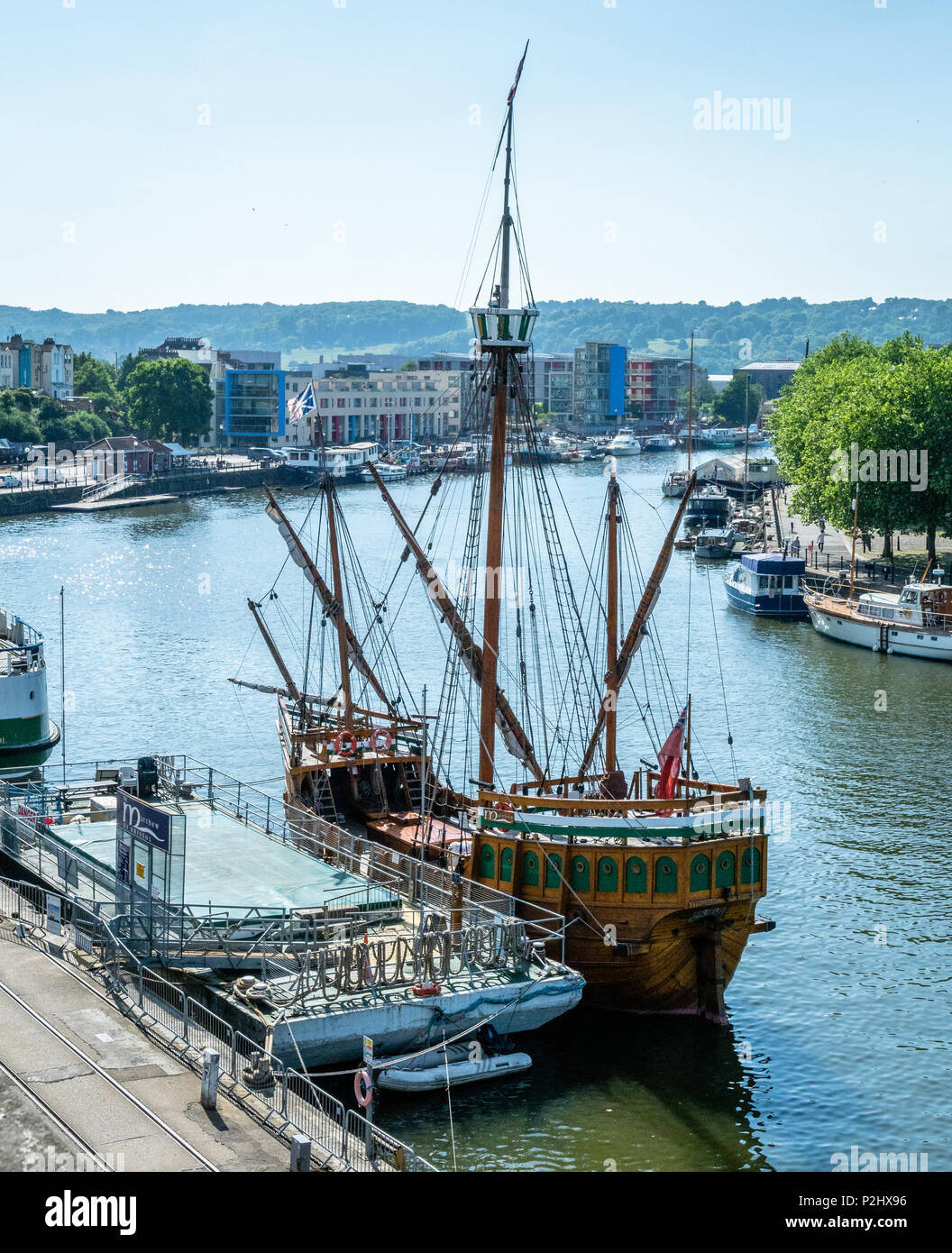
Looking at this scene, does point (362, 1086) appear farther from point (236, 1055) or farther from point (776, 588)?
point (776, 588)

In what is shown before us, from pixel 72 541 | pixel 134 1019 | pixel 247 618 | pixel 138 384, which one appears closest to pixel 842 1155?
pixel 134 1019

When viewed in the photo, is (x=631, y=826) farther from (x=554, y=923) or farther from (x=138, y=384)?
(x=138, y=384)

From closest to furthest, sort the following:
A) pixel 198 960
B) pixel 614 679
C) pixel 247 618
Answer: pixel 198 960, pixel 614 679, pixel 247 618

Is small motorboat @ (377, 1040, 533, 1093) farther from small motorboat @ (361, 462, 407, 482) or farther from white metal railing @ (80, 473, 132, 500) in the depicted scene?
small motorboat @ (361, 462, 407, 482)

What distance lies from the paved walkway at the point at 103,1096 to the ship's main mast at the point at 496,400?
1191cm

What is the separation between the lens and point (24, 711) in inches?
2106

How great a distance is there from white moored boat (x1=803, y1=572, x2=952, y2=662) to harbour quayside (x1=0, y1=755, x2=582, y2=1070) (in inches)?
1809

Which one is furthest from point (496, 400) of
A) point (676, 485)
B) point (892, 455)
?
point (676, 485)

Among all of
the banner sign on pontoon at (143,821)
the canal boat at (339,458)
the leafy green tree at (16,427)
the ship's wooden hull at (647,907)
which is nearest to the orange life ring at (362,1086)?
the banner sign on pontoon at (143,821)

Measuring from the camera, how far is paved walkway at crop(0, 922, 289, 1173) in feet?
71.8

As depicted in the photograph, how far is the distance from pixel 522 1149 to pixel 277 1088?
491 centimetres

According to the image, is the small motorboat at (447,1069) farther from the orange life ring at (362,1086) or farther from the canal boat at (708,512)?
the canal boat at (708,512)

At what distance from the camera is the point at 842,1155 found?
2778 cm

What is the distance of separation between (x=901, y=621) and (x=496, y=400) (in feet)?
146
